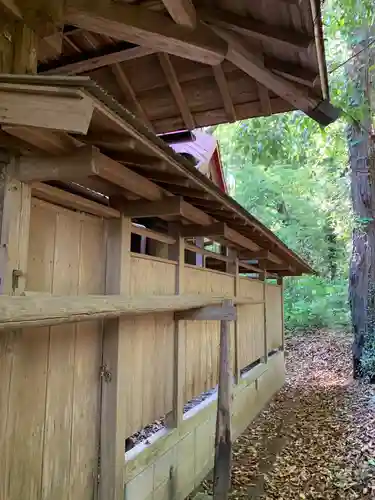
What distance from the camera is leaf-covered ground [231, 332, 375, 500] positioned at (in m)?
4.53

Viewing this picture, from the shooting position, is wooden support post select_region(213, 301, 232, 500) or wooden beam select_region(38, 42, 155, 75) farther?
wooden support post select_region(213, 301, 232, 500)

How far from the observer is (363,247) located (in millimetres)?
9875

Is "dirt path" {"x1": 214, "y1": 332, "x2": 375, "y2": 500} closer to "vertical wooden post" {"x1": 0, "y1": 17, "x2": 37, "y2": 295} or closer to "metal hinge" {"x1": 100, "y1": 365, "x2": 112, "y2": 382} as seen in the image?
"metal hinge" {"x1": 100, "y1": 365, "x2": 112, "y2": 382}

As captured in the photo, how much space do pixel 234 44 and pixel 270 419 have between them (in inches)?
253

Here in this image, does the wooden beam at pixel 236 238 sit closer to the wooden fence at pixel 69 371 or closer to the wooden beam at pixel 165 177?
the wooden fence at pixel 69 371

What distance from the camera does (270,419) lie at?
7.30 m

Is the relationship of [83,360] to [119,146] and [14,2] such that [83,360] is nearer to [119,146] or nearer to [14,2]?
[119,146]

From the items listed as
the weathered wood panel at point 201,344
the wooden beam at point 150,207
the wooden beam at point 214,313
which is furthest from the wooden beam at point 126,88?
the wooden beam at point 214,313

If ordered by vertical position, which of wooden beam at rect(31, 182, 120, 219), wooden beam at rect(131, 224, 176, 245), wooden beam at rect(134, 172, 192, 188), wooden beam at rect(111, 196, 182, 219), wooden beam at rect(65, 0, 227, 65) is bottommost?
wooden beam at rect(131, 224, 176, 245)

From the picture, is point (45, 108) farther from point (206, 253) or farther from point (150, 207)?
point (206, 253)

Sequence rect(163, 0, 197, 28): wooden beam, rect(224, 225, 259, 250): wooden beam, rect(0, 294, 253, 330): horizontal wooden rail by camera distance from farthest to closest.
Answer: rect(224, 225, 259, 250): wooden beam → rect(163, 0, 197, 28): wooden beam → rect(0, 294, 253, 330): horizontal wooden rail

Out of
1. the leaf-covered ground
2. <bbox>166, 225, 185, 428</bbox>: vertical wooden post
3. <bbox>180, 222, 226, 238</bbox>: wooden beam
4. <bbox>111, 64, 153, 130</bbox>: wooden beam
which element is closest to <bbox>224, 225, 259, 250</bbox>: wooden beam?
<bbox>180, 222, 226, 238</bbox>: wooden beam

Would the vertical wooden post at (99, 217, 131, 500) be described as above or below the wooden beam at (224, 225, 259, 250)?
below

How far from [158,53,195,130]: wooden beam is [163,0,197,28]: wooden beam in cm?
77
